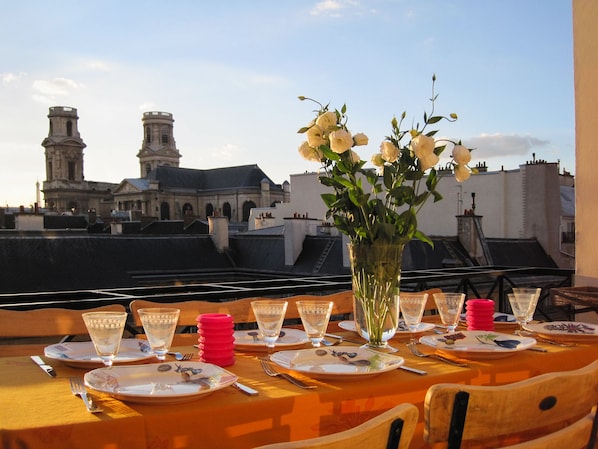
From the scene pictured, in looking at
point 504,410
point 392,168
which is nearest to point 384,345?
point 392,168

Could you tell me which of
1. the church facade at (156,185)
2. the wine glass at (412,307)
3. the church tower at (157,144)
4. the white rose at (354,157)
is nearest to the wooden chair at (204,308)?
the wine glass at (412,307)

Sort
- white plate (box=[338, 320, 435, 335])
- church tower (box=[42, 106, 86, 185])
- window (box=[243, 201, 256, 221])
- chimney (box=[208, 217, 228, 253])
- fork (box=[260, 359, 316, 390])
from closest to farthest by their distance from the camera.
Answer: fork (box=[260, 359, 316, 390])
white plate (box=[338, 320, 435, 335])
chimney (box=[208, 217, 228, 253])
window (box=[243, 201, 256, 221])
church tower (box=[42, 106, 86, 185])

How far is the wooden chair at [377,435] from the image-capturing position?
3.86 feet

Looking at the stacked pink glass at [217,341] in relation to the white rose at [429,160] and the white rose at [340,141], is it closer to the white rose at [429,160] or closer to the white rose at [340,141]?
the white rose at [340,141]

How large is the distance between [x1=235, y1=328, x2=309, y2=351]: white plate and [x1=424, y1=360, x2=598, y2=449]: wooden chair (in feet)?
3.46

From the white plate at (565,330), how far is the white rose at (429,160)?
3.15ft

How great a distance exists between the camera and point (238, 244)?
25.4 meters

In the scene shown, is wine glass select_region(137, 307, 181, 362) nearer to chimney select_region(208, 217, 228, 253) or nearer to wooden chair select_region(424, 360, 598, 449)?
wooden chair select_region(424, 360, 598, 449)

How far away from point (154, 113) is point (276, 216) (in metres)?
55.8

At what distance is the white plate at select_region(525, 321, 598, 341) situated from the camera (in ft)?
9.12

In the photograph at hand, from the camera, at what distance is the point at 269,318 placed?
239cm

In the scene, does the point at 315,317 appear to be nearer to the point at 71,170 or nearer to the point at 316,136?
the point at 316,136

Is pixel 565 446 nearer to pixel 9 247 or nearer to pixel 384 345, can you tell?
pixel 384 345

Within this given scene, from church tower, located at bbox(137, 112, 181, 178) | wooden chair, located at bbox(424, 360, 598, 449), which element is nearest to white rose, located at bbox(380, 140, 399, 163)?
wooden chair, located at bbox(424, 360, 598, 449)
